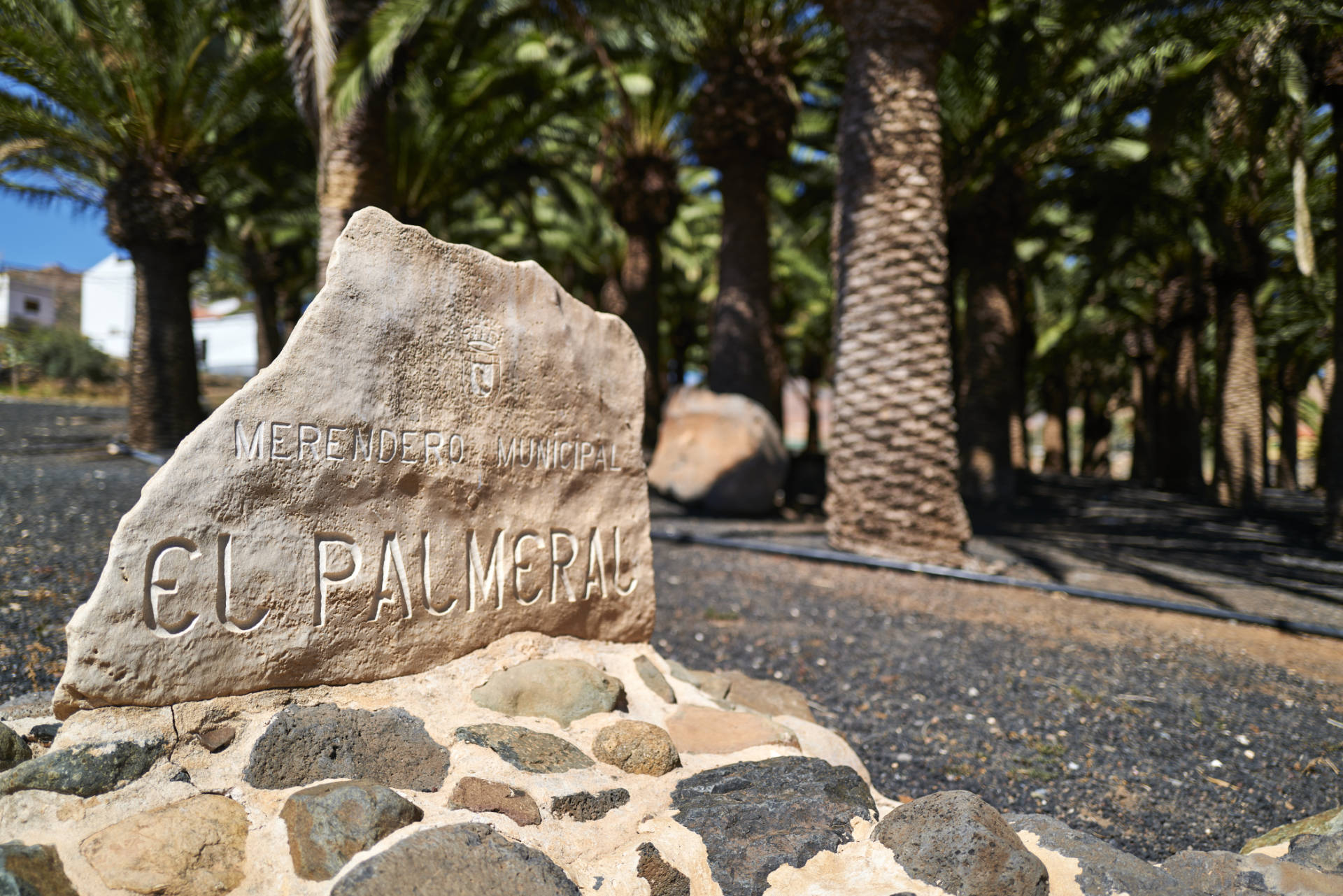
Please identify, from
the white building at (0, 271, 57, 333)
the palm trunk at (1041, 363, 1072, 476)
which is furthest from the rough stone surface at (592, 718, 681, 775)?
the white building at (0, 271, 57, 333)

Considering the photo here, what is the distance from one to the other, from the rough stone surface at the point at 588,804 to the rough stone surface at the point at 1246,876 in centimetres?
134

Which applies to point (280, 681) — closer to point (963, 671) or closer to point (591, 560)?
point (591, 560)

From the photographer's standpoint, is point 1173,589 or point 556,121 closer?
point 1173,589

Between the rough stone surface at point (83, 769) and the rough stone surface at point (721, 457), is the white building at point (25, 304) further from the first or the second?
the rough stone surface at point (83, 769)

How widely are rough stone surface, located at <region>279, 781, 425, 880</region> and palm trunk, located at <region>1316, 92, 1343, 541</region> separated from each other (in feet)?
28.5

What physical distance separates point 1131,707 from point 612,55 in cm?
1001

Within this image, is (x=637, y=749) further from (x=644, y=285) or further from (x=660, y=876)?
(x=644, y=285)

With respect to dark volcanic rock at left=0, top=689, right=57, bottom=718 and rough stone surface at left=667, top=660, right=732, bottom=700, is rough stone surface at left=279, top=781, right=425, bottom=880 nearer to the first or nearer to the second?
dark volcanic rock at left=0, top=689, right=57, bottom=718

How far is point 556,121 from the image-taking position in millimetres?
11609

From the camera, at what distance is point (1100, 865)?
5.89ft

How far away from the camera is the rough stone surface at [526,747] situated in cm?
203

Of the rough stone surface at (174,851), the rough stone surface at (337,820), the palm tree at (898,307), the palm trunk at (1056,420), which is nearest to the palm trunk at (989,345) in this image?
the palm tree at (898,307)

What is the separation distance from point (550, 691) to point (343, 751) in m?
0.64

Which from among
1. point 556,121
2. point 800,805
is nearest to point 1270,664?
point 800,805
